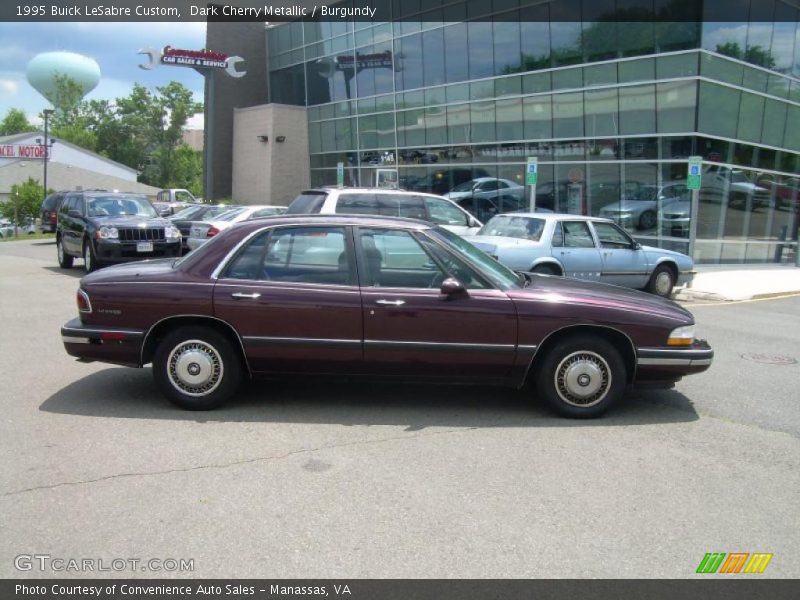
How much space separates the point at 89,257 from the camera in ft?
48.2

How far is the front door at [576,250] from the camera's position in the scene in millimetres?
12023

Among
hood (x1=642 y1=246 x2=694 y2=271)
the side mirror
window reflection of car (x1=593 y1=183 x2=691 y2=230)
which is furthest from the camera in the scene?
window reflection of car (x1=593 y1=183 x2=691 y2=230)

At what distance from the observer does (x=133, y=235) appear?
14.4 m

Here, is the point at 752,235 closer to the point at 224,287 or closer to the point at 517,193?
the point at 517,193

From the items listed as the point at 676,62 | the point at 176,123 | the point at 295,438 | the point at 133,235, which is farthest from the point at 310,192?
the point at 176,123

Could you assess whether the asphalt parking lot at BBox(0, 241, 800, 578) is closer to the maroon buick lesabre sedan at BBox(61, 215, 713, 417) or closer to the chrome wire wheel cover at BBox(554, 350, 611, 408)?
the chrome wire wheel cover at BBox(554, 350, 611, 408)

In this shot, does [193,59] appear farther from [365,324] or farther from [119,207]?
[365,324]

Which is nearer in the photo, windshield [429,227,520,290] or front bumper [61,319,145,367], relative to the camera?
front bumper [61,319,145,367]

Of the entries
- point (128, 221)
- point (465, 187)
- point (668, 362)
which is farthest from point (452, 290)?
point (465, 187)

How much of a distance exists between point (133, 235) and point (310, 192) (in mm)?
4191

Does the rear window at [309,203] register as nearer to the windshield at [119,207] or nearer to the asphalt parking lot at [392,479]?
the windshield at [119,207]

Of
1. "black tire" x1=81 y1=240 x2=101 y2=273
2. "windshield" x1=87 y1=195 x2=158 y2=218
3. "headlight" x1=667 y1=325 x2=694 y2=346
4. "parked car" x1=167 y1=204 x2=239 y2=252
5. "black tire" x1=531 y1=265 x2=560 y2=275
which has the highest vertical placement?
"windshield" x1=87 y1=195 x2=158 y2=218

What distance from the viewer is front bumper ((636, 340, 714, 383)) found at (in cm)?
569

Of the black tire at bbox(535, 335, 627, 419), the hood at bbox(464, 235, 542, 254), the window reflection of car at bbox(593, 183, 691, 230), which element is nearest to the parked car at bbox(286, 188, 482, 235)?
the hood at bbox(464, 235, 542, 254)
